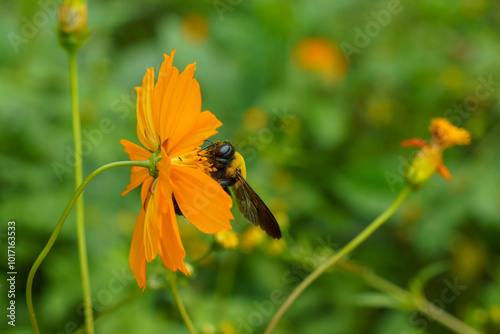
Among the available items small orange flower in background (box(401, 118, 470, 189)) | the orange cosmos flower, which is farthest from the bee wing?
small orange flower in background (box(401, 118, 470, 189))

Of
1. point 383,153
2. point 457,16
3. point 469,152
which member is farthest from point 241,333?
point 457,16

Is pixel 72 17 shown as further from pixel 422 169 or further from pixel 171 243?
pixel 422 169

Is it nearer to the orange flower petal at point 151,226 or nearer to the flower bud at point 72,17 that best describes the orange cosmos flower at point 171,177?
the orange flower petal at point 151,226

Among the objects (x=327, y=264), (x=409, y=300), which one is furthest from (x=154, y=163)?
(x=409, y=300)

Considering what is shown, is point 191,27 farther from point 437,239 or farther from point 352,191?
point 437,239

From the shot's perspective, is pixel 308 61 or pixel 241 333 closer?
pixel 241 333
